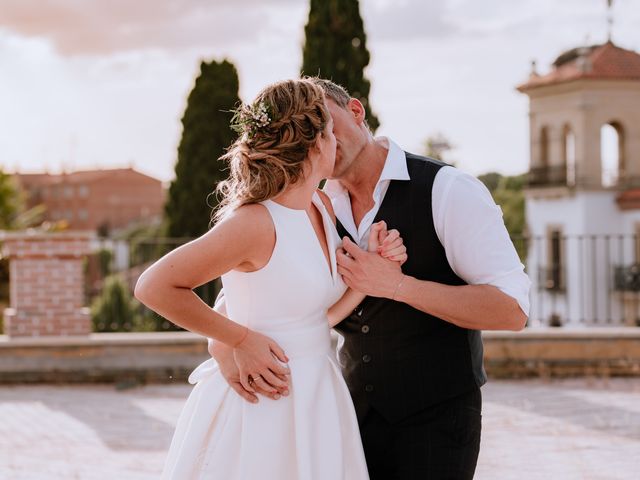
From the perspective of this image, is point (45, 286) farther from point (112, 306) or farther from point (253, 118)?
point (253, 118)

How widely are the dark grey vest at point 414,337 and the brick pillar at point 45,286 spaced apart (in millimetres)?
7050

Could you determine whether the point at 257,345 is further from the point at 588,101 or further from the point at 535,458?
the point at 588,101

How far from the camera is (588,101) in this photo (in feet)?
167

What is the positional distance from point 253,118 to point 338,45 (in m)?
13.3

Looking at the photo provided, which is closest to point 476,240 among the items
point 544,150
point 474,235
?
point 474,235

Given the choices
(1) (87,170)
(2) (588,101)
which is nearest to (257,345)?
(2) (588,101)

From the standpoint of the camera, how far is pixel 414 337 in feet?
10.3

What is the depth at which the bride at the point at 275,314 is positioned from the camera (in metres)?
2.84

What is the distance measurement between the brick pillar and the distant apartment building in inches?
3260

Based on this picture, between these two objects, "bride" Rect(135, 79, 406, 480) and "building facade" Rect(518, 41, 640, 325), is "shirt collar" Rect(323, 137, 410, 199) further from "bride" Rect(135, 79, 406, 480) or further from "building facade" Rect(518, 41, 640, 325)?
"building facade" Rect(518, 41, 640, 325)

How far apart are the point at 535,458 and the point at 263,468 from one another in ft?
12.8

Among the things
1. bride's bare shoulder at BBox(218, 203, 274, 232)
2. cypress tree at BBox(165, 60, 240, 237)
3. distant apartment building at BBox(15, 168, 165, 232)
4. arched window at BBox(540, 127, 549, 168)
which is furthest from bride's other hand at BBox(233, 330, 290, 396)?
distant apartment building at BBox(15, 168, 165, 232)

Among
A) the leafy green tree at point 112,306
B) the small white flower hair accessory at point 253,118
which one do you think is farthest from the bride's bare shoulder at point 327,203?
the leafy green tree at point 112,306

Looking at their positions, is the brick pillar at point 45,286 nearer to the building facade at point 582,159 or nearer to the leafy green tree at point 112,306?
the leafy green tree at point 112,306
